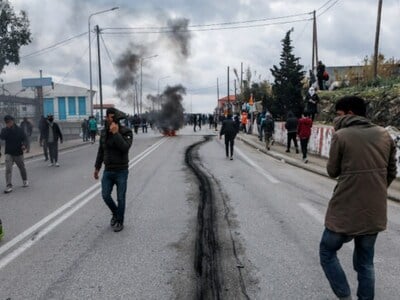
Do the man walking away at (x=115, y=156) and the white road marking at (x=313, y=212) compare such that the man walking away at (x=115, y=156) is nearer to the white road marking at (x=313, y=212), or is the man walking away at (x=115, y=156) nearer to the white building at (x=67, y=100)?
the white road marking at (x=313, y=212)

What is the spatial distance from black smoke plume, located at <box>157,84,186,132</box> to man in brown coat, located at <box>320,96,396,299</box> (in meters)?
35.5

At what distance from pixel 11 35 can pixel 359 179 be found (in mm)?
31425

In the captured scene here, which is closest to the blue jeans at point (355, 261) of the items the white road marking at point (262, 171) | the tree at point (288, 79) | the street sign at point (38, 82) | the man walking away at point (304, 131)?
the white road marking at point (262, 171)

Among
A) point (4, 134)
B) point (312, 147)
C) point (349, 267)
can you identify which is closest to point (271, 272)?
point (349, 267)

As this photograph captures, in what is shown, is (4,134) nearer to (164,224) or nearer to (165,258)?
(164,224)

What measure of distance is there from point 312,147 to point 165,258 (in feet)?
49.9

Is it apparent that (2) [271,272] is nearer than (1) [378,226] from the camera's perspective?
No

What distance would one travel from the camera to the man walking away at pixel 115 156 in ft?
21.3

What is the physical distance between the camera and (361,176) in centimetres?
364

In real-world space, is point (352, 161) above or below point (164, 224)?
above

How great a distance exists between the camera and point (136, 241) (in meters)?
6.14

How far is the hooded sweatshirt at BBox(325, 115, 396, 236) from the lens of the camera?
143 inches

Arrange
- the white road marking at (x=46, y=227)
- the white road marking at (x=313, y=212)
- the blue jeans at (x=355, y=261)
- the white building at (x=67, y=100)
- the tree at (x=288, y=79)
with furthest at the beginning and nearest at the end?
the white building at (x=67, y=100) → the tree at (x=288, y=79) → the white road marking at (x=313, y=212) → the white road marking at (x=46, y=227) → the blue jeans at (x=355, y=261)

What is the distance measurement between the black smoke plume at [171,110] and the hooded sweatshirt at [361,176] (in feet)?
117
